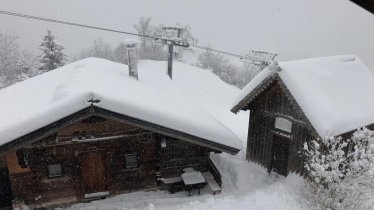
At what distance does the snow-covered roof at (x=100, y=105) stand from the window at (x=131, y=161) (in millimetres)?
2248

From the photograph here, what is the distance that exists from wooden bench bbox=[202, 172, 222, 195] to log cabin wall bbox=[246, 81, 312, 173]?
112 inches

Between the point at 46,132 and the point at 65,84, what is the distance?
7.52 feet

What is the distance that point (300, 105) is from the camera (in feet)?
37.7

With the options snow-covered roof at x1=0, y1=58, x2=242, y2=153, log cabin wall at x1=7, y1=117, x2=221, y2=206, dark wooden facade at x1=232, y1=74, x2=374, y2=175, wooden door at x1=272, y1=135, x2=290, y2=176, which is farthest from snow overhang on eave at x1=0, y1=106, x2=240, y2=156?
wooden door at x1=272, y1=135, x2=290, y2=176

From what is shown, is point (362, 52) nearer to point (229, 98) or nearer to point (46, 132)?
point (229, 98)

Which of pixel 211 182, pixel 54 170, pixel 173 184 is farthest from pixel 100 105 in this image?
pixel 211 182

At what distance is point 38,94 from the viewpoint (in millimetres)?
13297

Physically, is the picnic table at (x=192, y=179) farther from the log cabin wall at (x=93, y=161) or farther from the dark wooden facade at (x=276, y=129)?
the dark wooden facade at (x=276, y=129)

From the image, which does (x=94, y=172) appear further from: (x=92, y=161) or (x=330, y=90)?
(x=330, y=90)

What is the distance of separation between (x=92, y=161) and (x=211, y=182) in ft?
15.9

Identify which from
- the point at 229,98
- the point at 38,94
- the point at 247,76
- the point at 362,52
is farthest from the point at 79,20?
the point at 38,94

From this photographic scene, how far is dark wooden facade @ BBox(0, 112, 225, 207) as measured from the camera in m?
11.2

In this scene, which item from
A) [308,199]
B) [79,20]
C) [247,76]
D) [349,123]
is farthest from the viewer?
[79,20]

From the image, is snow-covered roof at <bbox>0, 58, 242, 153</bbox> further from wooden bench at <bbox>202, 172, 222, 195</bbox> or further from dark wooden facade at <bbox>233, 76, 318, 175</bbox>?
dark wooden facade at <bbox>233, 76, 318, 175</bbox>
